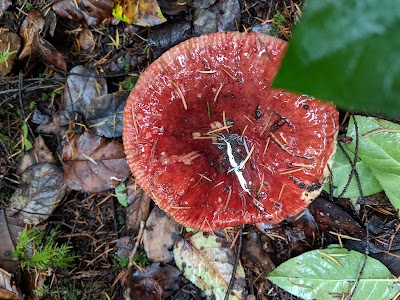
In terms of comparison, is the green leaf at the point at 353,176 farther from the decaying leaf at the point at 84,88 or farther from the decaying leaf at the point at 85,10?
the decaying leaf at the point at 85,10

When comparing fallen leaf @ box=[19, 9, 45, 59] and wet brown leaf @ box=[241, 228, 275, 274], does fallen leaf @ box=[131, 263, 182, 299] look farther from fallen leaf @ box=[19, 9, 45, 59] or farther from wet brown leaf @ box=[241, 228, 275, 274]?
fallen leaf @ box=[19, 9, 45, 59]

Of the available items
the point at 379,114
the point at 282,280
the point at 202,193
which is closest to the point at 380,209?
the point at 379,114

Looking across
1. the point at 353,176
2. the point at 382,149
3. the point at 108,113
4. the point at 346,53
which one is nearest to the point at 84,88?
the point at 108,113

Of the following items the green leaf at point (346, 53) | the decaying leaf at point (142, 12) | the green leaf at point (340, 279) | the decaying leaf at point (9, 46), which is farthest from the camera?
the decaying leaf at point (9, 46)

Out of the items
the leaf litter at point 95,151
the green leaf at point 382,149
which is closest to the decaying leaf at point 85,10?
the leaf litter at point 95,151

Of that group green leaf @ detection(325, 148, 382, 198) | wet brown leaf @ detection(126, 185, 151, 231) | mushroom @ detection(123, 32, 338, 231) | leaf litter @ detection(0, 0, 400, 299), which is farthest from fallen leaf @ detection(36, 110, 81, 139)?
green leaf @ detection(325, 148, 382, 198)
